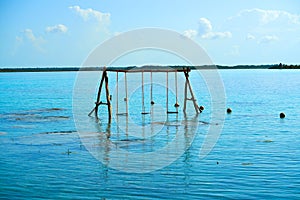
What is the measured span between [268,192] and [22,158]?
382 inches

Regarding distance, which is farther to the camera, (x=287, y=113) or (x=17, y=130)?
(x=287, y=113)

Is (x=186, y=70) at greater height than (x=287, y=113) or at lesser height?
greater

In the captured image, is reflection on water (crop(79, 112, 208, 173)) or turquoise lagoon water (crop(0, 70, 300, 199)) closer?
turquoise lagoon water (crop(0, 70, 300, 199))

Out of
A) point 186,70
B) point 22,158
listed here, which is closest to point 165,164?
point 22,158

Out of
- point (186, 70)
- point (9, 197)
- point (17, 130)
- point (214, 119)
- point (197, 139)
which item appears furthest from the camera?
point (186, 70)

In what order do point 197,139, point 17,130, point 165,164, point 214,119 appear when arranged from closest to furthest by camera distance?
point 165,164 < point 197,139 < point 17,130 < point 214,119

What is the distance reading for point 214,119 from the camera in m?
30.5

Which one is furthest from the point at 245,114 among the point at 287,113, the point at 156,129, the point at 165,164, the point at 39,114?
the point at 165,164

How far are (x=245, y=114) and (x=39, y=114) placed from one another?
1579 centimetres

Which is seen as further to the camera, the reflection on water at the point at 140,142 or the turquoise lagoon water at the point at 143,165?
the reflection on water at the point at 140,142

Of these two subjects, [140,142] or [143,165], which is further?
[140,142]

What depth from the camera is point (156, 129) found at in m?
25.4

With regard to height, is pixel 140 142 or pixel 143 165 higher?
pixel 140 142

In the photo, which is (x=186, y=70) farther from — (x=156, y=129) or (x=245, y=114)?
(x=156, y=129)
